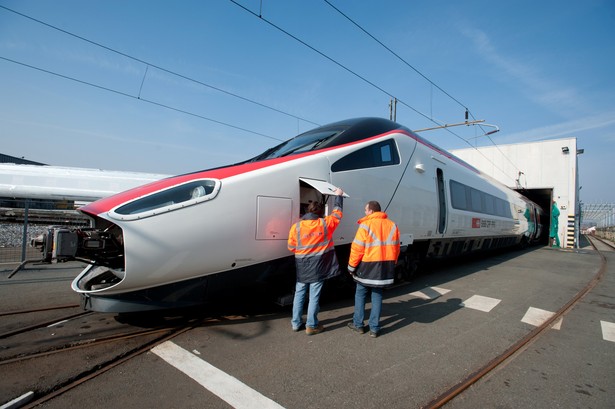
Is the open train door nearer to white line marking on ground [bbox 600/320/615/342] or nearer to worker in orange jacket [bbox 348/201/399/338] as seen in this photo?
worker in orange jacket [bbox 348/201/399/338]

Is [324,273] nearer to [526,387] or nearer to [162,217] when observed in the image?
[162,217]

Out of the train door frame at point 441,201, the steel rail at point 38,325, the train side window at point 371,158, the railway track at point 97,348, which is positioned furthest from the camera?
the train door frame at point 441,201

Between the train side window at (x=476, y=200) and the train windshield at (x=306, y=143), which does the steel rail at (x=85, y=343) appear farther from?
the train side window at (x=476, y=200)

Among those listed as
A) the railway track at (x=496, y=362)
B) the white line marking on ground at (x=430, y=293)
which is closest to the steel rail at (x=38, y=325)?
the railway track at (x=496, y=362)

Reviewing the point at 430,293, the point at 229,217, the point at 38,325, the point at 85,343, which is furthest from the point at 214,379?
the point at 430,293

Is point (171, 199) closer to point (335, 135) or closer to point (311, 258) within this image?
point (311, 258)

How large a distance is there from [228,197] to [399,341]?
8.27 ft

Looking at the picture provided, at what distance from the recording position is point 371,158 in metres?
5.12

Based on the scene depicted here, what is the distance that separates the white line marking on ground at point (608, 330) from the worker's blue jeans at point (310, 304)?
11.9ft

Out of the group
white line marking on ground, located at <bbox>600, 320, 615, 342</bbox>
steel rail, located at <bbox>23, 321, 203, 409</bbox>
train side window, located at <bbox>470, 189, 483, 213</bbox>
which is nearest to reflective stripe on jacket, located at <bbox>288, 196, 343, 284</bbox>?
steel rail, located at <bbox>23, 321, 203, 409</bbox>

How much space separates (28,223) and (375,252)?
43.1 feet

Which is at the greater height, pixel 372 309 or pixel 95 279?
pixel 95 279

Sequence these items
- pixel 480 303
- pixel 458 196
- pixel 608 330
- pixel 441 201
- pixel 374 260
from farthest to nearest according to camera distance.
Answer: pixel 458 196
pixel 441 201
pixel 480 303
pixel 608 330
pixel 374 260

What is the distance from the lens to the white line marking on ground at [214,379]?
2.44m
